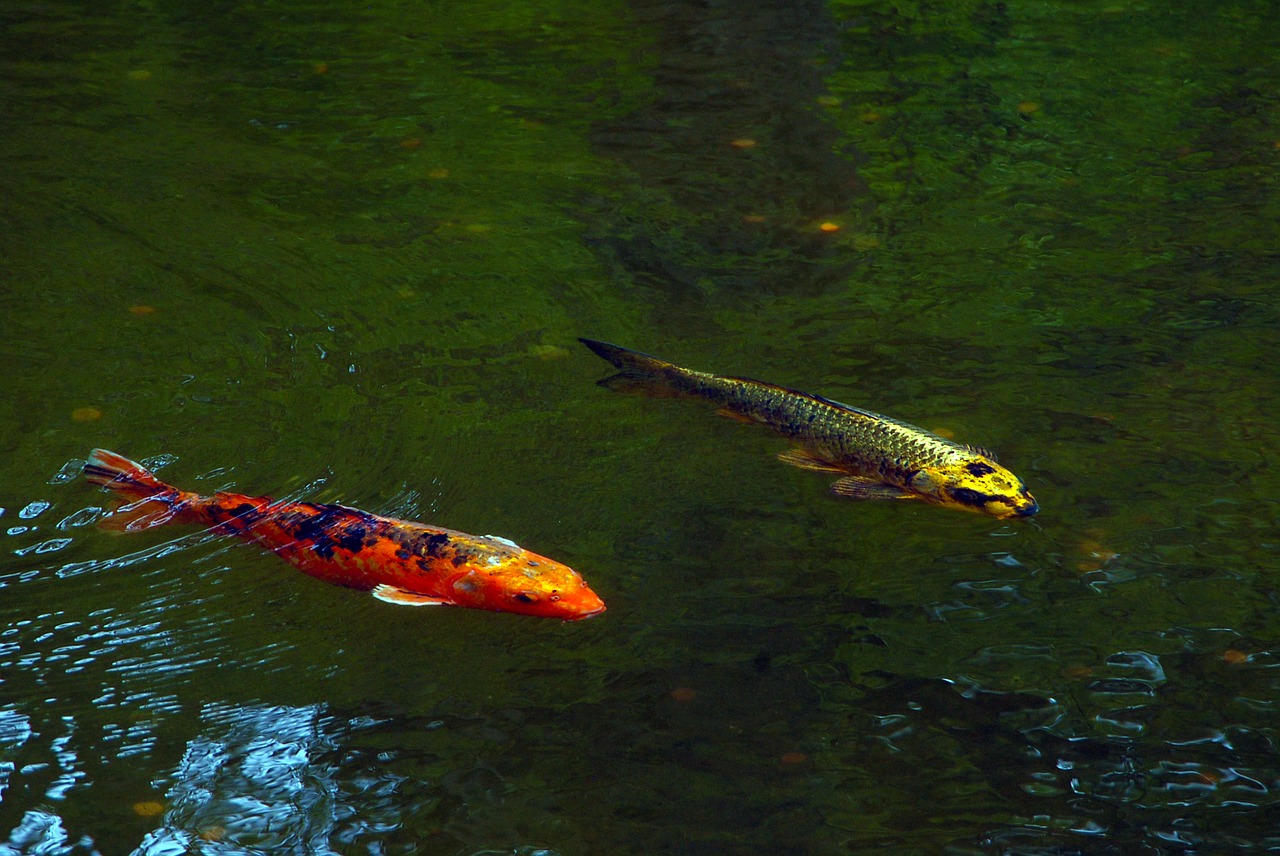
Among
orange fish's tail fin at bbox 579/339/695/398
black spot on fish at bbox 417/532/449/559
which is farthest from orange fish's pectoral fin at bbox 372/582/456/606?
orange fish's tail fin at bbox 579/339/695/398

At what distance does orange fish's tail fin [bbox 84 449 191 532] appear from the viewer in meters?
4.88

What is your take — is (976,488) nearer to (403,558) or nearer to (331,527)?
(403,558)

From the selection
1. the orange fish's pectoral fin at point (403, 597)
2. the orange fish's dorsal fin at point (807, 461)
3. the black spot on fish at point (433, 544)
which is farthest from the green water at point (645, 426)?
the black spot on fish at point (433, 544)

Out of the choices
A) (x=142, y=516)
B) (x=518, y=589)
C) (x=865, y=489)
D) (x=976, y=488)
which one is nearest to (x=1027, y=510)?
(x=976, y=488)

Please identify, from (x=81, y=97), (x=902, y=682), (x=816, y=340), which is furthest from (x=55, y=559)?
(x=81, y=97)

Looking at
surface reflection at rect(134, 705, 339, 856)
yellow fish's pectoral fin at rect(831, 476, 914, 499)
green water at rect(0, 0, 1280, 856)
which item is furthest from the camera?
yellow fish's pectoral fin at rect(831, 476, 914, 499)

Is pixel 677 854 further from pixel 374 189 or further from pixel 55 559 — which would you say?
pixel 374 189

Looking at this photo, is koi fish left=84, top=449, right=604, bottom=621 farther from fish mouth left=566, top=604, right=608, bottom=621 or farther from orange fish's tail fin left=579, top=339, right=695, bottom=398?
orange fish's tail fin left=579, top=339, right=695, bottom=398

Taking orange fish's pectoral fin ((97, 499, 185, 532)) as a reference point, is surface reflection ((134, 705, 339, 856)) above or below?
below

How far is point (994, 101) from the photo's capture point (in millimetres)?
9086

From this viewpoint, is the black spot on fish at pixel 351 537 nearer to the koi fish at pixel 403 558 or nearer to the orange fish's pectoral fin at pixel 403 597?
the koi fish at pixel 403 558

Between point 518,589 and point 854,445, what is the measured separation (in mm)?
1689

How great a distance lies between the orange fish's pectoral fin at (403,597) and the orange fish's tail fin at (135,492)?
1117 mm

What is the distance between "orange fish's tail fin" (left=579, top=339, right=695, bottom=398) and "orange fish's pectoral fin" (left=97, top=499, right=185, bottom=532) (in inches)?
78.7
